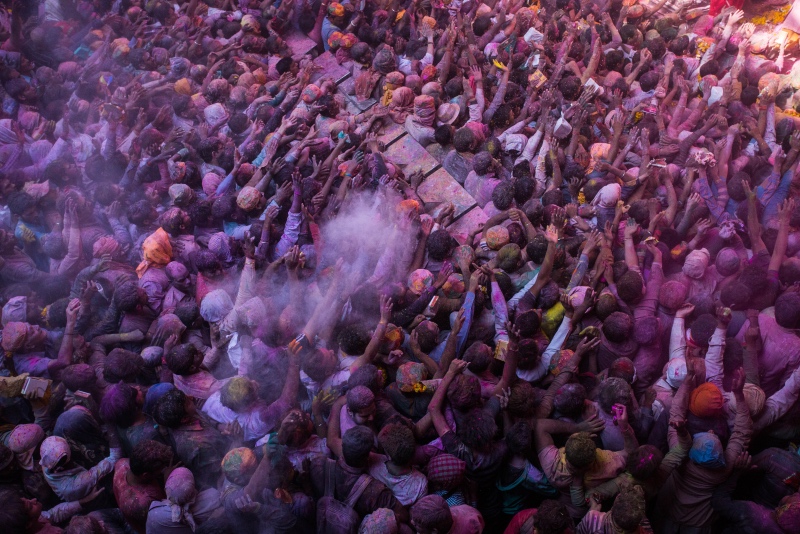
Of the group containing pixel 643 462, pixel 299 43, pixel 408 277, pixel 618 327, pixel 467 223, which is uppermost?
pixel 299 43

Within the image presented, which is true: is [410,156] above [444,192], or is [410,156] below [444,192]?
above

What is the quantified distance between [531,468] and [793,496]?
5.48ft

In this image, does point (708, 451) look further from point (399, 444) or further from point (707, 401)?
point (399, 444)

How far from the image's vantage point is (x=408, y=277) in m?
6.17

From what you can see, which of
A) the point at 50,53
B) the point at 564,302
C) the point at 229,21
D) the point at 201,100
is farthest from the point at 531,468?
the point at 50,53

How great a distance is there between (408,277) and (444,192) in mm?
1889

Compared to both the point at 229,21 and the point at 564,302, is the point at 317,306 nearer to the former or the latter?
the point at 564,302

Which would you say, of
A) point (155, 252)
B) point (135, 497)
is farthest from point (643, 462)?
point (155, 252)

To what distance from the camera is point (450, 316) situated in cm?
575

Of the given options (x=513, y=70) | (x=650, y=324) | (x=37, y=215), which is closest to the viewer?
(x=650, y=324)

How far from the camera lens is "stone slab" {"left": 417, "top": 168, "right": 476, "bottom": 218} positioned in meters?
7.48

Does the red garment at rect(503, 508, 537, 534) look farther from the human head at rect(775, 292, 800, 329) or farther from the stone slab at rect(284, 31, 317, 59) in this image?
the stone slab at rect(284, 31, 317, 59)

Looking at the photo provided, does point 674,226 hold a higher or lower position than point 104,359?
higher

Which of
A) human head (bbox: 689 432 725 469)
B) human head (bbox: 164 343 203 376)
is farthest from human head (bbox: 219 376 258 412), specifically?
human head (bbox: 689 432 725 469)
